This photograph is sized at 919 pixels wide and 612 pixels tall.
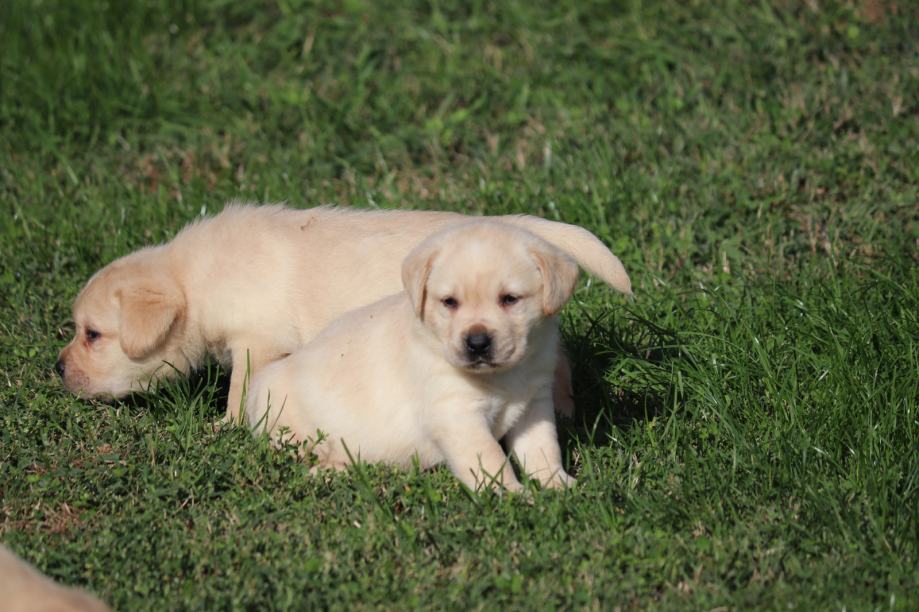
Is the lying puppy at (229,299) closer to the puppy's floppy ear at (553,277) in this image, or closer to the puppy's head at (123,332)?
the puppy's head at (123,332)

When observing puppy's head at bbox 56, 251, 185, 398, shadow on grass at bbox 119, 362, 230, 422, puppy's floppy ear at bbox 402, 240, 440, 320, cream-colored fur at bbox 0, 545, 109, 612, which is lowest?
shadow on grass at bbox 119, 362, 230, 422

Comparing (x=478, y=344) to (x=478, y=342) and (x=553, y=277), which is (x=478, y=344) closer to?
(x=478, y=342)

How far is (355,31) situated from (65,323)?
382 cm

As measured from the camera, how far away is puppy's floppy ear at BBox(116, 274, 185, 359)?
18.7 ft

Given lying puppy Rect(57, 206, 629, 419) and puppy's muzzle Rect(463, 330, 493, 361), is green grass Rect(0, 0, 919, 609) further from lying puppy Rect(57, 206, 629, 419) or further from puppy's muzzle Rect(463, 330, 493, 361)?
puppy's muzzle Rect(463, 330, 493, 361)

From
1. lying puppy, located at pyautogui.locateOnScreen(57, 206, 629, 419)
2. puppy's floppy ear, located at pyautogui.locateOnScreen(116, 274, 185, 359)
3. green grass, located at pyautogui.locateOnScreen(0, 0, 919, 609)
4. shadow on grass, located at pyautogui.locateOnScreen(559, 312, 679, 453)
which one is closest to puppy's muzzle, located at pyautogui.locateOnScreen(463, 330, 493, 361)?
green grass, located at pyautogui.locateOnScreen(0, 0, 919, 609)

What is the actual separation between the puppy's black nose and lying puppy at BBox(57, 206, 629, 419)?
1.37 metres

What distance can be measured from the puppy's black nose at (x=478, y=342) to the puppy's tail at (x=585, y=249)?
632 millimetres

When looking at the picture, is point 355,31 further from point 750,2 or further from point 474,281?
point 474,281

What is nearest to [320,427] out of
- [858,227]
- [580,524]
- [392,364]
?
[392,364]

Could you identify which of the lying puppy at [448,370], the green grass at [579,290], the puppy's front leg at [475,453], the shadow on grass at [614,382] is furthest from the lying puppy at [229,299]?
the puppy's front leg at [475,453]

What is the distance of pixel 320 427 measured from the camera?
5.10 metres

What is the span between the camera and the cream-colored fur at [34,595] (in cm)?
334

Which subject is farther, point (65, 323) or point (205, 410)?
point (65, 323)
